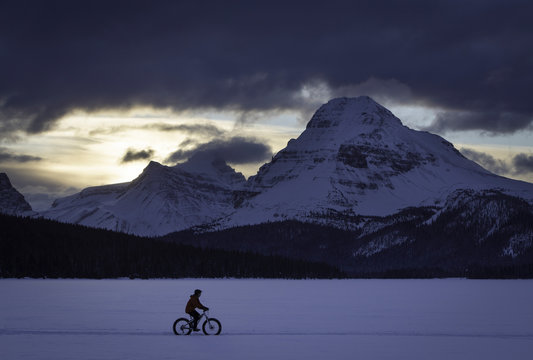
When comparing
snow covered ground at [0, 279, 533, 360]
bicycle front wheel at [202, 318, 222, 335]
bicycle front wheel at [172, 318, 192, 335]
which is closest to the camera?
snow covered ground at [0, 279, 533, 360]

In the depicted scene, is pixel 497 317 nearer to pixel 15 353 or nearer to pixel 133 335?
pixel 133 335

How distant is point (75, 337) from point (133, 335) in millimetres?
3790

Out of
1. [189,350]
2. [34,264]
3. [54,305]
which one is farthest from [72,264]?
[189,350]

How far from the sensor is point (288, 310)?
78750 mm

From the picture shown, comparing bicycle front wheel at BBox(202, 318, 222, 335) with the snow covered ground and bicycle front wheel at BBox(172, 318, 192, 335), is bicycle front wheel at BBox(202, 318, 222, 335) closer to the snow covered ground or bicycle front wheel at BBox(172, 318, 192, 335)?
the snow covered ground

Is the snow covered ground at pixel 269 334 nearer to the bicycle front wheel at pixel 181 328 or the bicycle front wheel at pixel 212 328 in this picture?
the bicycle front wheel at pixel 212 328

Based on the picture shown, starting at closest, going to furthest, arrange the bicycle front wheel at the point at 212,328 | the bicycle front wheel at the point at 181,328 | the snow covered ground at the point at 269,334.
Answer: the snow covered ground at the point at 269,334 < the bicycle front wheel at the point at 181,328 < the bicycle front wheel at the point at 212,328

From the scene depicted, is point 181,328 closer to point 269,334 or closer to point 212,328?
point 212,328

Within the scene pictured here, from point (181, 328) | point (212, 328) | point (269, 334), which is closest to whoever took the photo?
point (181, 328)

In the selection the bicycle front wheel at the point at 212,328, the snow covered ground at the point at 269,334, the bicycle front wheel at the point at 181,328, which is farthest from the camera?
the bicycle front wheel at the point at 212,328

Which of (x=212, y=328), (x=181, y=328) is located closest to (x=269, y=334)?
(x=212, y=328)

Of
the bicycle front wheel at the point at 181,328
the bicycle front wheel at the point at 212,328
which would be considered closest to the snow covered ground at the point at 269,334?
the bicycle front wheel at the point at 212,328

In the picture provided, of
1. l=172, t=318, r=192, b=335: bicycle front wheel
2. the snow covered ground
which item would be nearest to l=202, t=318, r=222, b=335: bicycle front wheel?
the snow covered ground

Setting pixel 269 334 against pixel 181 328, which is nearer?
pixel 181 328
